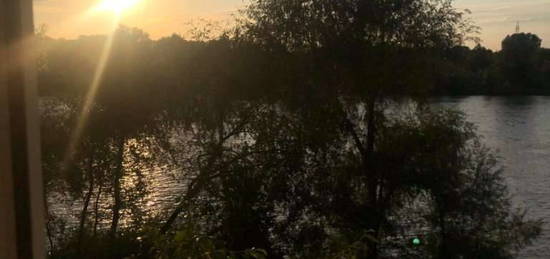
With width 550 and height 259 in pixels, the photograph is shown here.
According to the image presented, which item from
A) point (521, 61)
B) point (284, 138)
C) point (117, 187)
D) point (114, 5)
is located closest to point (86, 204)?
point (117, 187)

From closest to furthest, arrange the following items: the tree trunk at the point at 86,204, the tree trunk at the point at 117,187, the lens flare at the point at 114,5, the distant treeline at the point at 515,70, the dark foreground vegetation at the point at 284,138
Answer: the lens flare at the point at 114,5
the tree trunk at the point at 86,204
the tree trunk at the point at 117,187
the dark foreground vegetation at the point at 284,138
the distant treeline at the point at 515,70

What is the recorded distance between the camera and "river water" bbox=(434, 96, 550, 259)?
15.7 m

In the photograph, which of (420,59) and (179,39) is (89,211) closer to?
(179,39)

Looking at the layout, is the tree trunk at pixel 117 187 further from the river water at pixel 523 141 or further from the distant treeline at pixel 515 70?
the distant treeline at pixel 515 70

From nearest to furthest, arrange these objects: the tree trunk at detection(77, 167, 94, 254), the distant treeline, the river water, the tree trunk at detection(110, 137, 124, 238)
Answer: the tree trunk at detection(77, 167, 94, 254)
the tree trunk at detection(110, 137, 124, 238)
the river water
the distant treeline

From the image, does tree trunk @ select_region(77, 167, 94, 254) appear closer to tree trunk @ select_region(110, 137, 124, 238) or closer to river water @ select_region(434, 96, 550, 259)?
tree trunk @ select_region(110, 137, 124, 238)

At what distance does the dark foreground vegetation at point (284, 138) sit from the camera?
841cm

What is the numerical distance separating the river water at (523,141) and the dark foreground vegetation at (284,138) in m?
3.19

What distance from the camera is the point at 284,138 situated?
383 inches

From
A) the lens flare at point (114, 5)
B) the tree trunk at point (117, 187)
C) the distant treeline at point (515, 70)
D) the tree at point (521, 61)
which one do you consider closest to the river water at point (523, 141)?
the distant treeline at point (515, 70)

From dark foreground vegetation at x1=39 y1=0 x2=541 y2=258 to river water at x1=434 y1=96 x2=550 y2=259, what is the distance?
3.19 metres

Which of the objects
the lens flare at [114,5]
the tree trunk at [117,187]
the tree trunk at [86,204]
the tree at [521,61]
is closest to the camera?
the lens flare at [114,5]

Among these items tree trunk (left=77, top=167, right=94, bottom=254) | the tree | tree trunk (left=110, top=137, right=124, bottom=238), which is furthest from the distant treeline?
tree trunk (left=77, top=167, right=94, bottom=254)

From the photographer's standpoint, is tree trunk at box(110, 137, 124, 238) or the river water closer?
tree trunk at box(110, 137, 124, 238)
